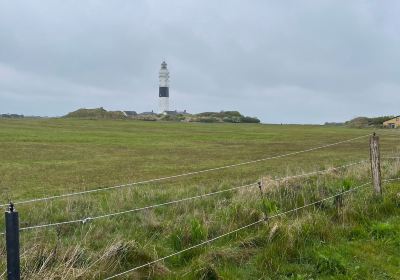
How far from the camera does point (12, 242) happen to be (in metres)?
4.69

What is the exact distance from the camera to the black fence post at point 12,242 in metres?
4.62

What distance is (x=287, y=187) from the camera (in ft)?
37.3

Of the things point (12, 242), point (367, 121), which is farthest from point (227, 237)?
point (367, 121)

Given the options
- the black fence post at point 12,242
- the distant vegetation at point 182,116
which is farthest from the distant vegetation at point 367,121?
the black fence post at point 12,242

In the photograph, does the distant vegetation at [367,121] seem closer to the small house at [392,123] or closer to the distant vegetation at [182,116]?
the small house at [392,123]

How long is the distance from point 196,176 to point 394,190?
29.4ft

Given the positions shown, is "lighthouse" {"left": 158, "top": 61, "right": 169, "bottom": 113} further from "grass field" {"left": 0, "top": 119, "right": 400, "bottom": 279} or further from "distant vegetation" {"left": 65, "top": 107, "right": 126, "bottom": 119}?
"grass field" {"left": 0, "top": 119, "right": 400, "bottom": 279}

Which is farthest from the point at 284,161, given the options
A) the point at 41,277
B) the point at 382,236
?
the point at 41,277

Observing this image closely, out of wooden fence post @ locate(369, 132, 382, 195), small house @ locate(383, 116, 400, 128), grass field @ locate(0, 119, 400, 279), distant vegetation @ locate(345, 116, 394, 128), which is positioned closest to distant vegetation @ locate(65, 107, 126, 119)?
distant vegetation @ locate(345, 116, 394, 128)

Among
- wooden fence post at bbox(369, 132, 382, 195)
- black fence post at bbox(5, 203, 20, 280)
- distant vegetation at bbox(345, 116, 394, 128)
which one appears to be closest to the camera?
black fence post at bbox(5, 203, 20, 280)

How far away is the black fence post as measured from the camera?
182 inches

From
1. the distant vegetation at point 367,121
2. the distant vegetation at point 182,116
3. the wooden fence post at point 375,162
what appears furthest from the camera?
the distant vegetation at point 182,116

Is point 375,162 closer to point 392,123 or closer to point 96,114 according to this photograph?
point 392,123

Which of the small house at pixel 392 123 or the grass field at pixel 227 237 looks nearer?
the grass field at pixel 227 237
